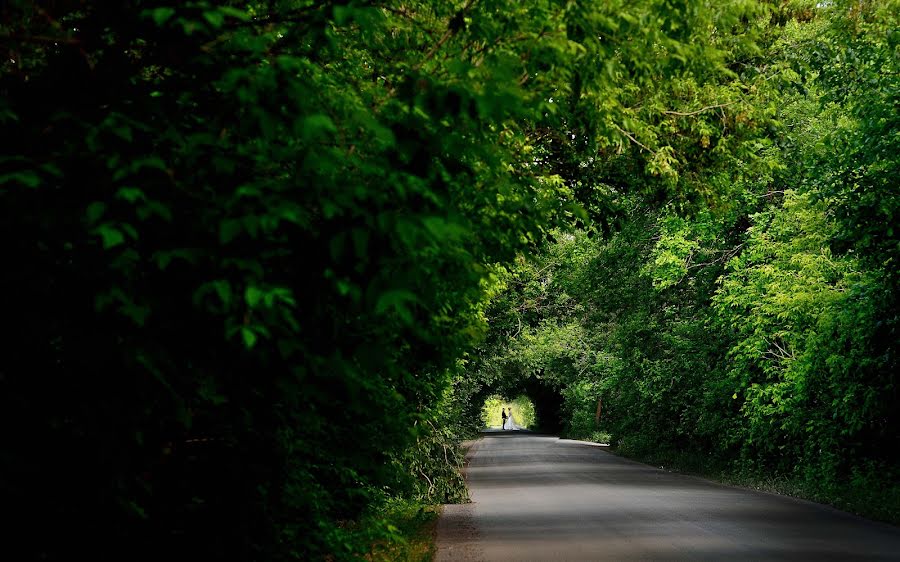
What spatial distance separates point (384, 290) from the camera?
3.99 metres

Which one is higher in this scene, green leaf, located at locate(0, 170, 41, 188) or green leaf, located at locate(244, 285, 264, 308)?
green leaf, located at locate(0, 170, 41, 188)

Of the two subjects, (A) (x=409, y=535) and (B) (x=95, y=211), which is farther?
(A) (x=409, y=535)

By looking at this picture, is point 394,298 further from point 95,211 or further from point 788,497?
point 788,497

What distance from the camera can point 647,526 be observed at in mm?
16953

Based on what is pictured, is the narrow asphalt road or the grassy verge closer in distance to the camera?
the grassy verge

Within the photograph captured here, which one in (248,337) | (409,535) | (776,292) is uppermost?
(776,292)

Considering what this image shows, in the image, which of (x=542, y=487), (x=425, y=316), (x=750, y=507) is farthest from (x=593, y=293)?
(x=425, y=316)

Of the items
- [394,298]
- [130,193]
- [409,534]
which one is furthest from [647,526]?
[130,193]

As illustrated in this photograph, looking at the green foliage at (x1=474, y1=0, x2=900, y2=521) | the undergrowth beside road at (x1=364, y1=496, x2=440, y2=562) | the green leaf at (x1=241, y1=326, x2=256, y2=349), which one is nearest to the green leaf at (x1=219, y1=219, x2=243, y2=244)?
the green leaf at (x1=241, y1=326, x2=256, y2=349)

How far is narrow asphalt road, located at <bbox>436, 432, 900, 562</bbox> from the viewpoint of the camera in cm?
1369

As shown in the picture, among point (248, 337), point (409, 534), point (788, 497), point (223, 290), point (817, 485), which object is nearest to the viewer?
point (248, 337)

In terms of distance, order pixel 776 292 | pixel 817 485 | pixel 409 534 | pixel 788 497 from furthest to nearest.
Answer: pixel 776 292
pixel 817 485
pixel 788 497
pixel 409 534

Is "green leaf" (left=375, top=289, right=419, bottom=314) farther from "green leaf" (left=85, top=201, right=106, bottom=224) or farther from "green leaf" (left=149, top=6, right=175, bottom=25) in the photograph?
"green leaf" (left=149, top=6, right=175, bottom=25)

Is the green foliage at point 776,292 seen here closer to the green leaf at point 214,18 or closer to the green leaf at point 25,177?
the green leaf at point 214,18
